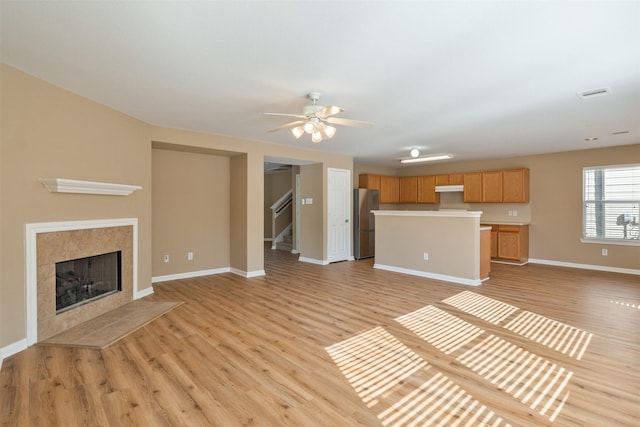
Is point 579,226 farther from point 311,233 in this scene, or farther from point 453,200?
point 311,233

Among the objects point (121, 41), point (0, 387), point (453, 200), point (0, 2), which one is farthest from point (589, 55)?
point (453, 200)

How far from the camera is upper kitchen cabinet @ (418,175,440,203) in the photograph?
8617mm

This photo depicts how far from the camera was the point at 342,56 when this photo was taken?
246 cm

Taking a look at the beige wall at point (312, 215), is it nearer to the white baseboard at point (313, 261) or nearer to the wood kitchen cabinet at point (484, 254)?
the white baseboard at point (313, 261)

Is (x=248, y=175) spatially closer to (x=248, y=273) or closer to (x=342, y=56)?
(x=248, y=273)

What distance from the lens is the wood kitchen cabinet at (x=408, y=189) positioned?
9000 millimetres

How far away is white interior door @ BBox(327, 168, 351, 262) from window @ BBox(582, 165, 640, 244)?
4921 mm

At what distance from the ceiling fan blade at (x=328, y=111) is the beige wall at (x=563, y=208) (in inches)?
241

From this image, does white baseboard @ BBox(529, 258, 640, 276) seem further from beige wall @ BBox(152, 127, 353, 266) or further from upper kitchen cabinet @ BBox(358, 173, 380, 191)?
beige wall @ BBox(152, 127, 353, 266)

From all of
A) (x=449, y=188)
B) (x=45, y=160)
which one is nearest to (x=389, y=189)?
(x=449, y=188)

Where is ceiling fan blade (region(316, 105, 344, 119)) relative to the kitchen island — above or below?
above

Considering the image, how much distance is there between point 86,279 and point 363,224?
5611 mm

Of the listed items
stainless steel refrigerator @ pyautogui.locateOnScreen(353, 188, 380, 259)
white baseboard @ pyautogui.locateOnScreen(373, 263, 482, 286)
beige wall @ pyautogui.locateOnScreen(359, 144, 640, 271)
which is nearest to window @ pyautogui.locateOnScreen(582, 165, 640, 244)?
beige wall @ pyautogui.locateOnScreen(359, 144, 640, 271)

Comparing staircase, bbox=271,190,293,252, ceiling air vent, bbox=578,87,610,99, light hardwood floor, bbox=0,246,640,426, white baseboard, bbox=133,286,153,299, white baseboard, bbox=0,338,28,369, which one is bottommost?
light hardwood floor, bbox=0,246,640,426
